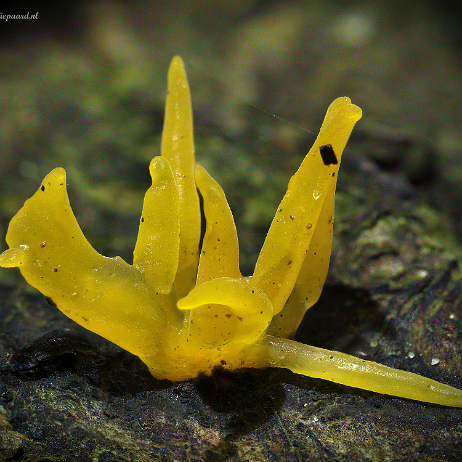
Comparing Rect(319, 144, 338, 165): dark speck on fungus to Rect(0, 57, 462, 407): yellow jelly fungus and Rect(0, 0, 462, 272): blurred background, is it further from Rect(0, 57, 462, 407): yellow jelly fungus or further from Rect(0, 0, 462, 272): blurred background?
Rect(0, 0, 462, 272): blurred background

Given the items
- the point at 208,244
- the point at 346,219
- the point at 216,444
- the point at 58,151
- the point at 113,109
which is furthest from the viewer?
the point at 113,109

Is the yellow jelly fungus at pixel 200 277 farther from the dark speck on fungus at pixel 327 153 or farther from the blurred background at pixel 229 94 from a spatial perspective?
the blurred background at pixel 229 94

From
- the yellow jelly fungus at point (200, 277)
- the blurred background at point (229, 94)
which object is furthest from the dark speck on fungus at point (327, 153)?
the blurred background at point (229, 94)

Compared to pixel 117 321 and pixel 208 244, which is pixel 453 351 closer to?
pixel 208 244

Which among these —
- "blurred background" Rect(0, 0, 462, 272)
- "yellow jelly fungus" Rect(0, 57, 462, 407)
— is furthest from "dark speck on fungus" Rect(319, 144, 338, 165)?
"blurred background" Rect(0, 0, 462, 272)

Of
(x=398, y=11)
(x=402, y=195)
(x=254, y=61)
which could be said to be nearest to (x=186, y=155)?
(x=402, y=195)

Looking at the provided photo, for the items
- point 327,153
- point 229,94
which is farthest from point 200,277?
point 229,94
